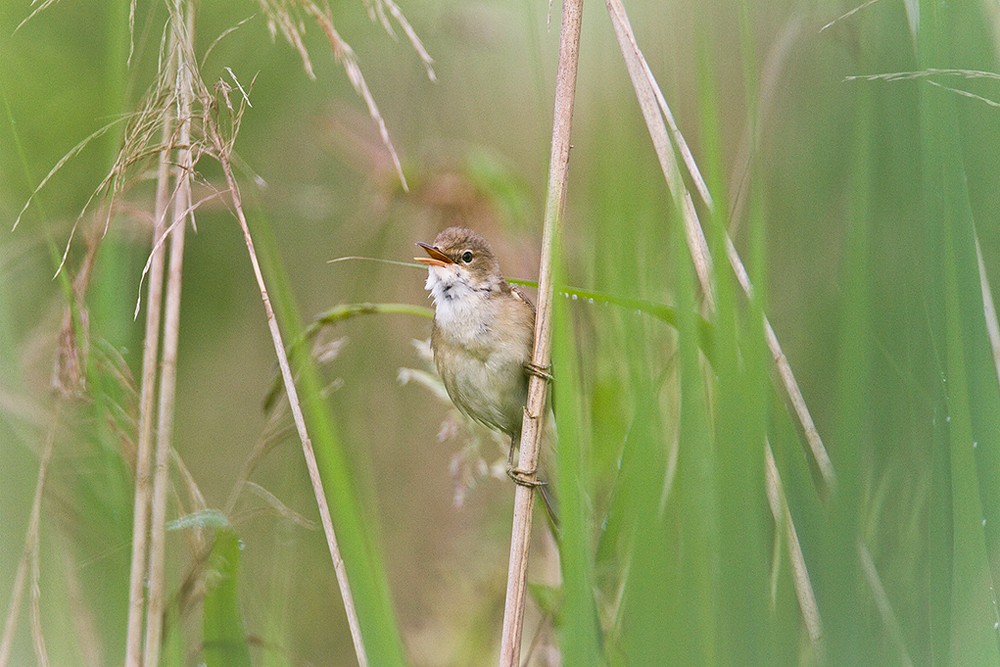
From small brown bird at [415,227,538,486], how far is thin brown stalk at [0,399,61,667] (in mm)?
974

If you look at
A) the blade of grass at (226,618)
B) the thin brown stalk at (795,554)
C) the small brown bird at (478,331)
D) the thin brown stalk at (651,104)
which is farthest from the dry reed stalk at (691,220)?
the blade of grass at (226,618)

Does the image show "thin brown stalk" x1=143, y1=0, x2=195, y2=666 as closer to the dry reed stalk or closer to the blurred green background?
the blurred green background

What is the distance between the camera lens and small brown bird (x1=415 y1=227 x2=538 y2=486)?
249 cm

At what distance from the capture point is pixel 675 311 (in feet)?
4.93

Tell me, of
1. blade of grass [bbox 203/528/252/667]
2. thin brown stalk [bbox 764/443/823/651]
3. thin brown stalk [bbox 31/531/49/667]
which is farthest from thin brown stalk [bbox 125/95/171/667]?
thin brown stalk [bbox 764/443/823/651]

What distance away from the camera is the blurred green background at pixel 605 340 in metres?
1.42

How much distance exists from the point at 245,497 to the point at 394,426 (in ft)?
3.68

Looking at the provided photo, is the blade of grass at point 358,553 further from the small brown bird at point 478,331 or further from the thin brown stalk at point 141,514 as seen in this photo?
the small brown bird at point 478,331

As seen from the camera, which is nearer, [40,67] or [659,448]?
[659,448]

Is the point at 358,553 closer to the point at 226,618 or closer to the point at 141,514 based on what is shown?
the point at 226,618

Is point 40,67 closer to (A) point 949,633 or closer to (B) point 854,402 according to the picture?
(B) point 854,402

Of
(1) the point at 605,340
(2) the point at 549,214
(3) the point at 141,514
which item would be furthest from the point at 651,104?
(3) the point at 141,514

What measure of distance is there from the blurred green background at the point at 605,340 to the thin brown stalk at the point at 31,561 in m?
0.05

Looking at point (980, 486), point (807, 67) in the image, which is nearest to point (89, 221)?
point (807, 67)
